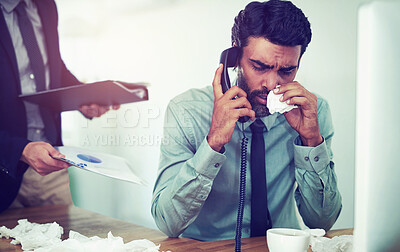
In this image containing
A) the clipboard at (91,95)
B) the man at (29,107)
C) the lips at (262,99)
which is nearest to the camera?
the lips at (262,99)

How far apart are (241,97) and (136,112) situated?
506 mm

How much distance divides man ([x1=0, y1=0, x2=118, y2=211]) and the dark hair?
0.71 meters

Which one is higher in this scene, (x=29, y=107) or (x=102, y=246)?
(x=29, y=107)

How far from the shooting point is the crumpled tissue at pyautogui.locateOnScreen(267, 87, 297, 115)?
1367 mm

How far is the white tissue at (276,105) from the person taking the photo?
1.37 m

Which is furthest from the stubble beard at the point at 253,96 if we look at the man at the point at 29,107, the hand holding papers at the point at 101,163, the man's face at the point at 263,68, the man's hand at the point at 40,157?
the man's hand at the point at 40,157

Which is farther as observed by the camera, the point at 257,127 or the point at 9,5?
the point at 9,5

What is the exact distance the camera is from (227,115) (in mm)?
1369

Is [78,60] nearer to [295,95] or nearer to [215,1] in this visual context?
[215,1]

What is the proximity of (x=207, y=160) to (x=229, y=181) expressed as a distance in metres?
0.21

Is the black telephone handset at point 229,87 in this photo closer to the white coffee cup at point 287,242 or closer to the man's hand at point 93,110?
the white coffee cup at point 287,242

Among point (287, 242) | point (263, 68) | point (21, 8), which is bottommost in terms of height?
point (287, 242)

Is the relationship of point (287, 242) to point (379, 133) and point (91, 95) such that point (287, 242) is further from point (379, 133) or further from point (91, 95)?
point (91, 95)

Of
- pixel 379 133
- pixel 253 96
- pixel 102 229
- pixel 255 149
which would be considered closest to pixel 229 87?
pixel 253 96
